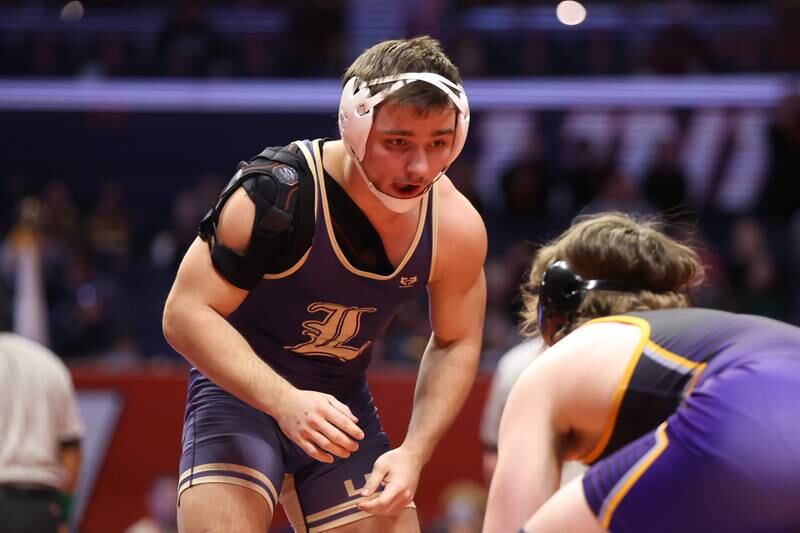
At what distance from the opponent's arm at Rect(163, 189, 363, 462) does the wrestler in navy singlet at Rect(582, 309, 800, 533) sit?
89 cm

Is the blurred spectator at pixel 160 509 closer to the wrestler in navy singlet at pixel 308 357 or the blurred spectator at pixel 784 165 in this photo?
the wrestler in navy singlet at pixel 308 357

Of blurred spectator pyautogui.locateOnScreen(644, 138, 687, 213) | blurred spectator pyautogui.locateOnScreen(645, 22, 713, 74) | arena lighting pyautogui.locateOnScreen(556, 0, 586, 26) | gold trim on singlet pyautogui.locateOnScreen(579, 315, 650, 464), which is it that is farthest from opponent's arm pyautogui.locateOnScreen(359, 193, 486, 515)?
arena lighting pyautogui.locateOnScreen(556, 0, 586, 26)

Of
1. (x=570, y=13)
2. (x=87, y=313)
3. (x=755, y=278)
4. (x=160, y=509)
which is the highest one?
(x=570, y=13)

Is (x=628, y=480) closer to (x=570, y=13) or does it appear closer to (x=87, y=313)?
(x=87, y=313)

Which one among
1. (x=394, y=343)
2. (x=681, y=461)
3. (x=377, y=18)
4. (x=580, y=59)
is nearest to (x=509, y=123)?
(x=580, y=59)

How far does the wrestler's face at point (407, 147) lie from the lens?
335 centimetres

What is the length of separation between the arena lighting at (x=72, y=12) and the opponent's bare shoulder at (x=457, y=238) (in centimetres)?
1199

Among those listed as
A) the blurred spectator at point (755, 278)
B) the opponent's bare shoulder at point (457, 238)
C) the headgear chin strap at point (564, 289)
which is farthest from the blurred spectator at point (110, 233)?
the headgear chin strap at point (564, 289)

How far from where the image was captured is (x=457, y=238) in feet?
12.1

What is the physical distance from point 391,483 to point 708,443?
3.75ft

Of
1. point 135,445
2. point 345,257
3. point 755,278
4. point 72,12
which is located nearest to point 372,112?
point 345,257

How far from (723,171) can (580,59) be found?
221cm

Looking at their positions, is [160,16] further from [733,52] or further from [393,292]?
[393,292]

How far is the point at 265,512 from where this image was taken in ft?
11.2
